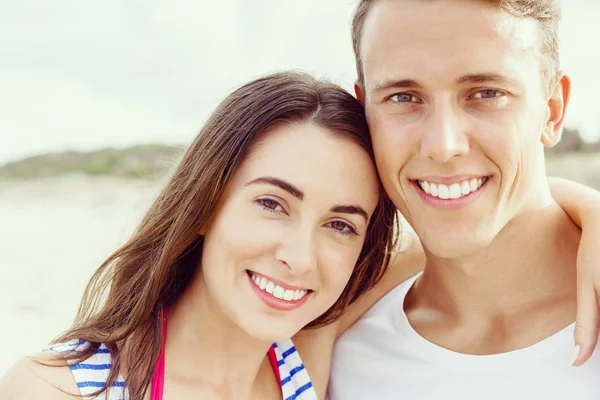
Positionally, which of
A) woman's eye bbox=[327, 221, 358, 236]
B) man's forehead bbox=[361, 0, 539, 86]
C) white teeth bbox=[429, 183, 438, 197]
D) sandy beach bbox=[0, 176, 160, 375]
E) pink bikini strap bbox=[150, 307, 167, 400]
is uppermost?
man's forehead bbox=[361, 0, 539, 86]

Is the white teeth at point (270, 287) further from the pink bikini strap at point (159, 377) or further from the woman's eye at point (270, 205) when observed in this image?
the pink bikini strap at point (159, 377)

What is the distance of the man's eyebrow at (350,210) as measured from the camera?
2484mm

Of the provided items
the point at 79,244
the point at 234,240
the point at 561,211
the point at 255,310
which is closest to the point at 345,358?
the point at 255,310

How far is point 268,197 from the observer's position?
8.04 feet

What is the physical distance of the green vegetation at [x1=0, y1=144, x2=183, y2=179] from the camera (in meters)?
13.5

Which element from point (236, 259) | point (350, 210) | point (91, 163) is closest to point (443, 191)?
point (350, 210)

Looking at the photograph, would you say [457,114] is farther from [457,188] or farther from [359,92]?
[359,92]

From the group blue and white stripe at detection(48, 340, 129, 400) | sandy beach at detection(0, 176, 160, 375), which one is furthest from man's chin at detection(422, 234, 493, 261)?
sandy beach at detection(0, 176, 160, 375)

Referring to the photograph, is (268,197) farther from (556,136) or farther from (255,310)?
(556,136)

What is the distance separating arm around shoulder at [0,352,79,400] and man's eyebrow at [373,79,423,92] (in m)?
1.48

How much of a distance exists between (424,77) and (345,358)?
1243 millimetres

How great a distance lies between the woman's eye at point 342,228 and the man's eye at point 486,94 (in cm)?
66

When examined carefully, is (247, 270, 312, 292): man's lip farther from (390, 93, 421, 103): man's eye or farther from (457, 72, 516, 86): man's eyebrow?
(457, 72, 516, 86): man's eyebrow

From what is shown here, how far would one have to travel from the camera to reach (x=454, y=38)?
2297mm
